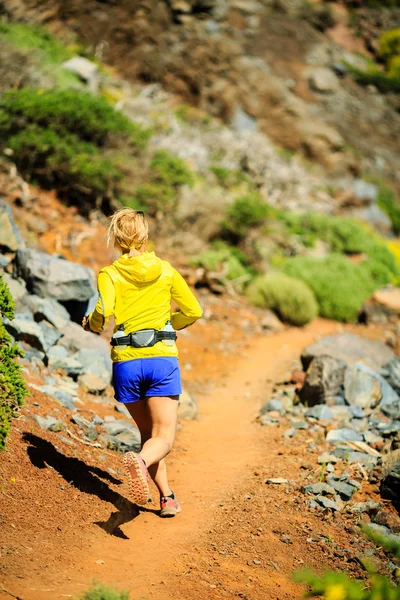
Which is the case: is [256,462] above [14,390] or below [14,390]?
below

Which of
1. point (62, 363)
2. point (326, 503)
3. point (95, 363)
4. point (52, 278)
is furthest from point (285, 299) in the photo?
point (326, 503)

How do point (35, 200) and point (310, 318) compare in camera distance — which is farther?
point (310, 318)

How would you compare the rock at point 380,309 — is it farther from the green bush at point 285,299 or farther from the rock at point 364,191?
the rock at point 364,191

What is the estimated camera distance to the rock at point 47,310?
646cm

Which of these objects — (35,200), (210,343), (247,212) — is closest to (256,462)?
(210,343)

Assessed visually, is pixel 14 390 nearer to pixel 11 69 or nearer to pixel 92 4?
pixel 11 69

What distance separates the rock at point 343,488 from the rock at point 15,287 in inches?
159

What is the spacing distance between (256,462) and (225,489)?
735 mm

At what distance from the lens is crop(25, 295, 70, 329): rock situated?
255 inches

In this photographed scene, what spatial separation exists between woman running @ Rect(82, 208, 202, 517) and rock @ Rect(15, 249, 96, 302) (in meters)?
3.44

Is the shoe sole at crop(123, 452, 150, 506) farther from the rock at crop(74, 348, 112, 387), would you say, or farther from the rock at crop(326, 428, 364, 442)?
the rock at crop(74, 348, 112, 387)

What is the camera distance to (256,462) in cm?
525

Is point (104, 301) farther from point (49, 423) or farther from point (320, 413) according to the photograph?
point (320, 413)

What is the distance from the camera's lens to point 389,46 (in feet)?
101
